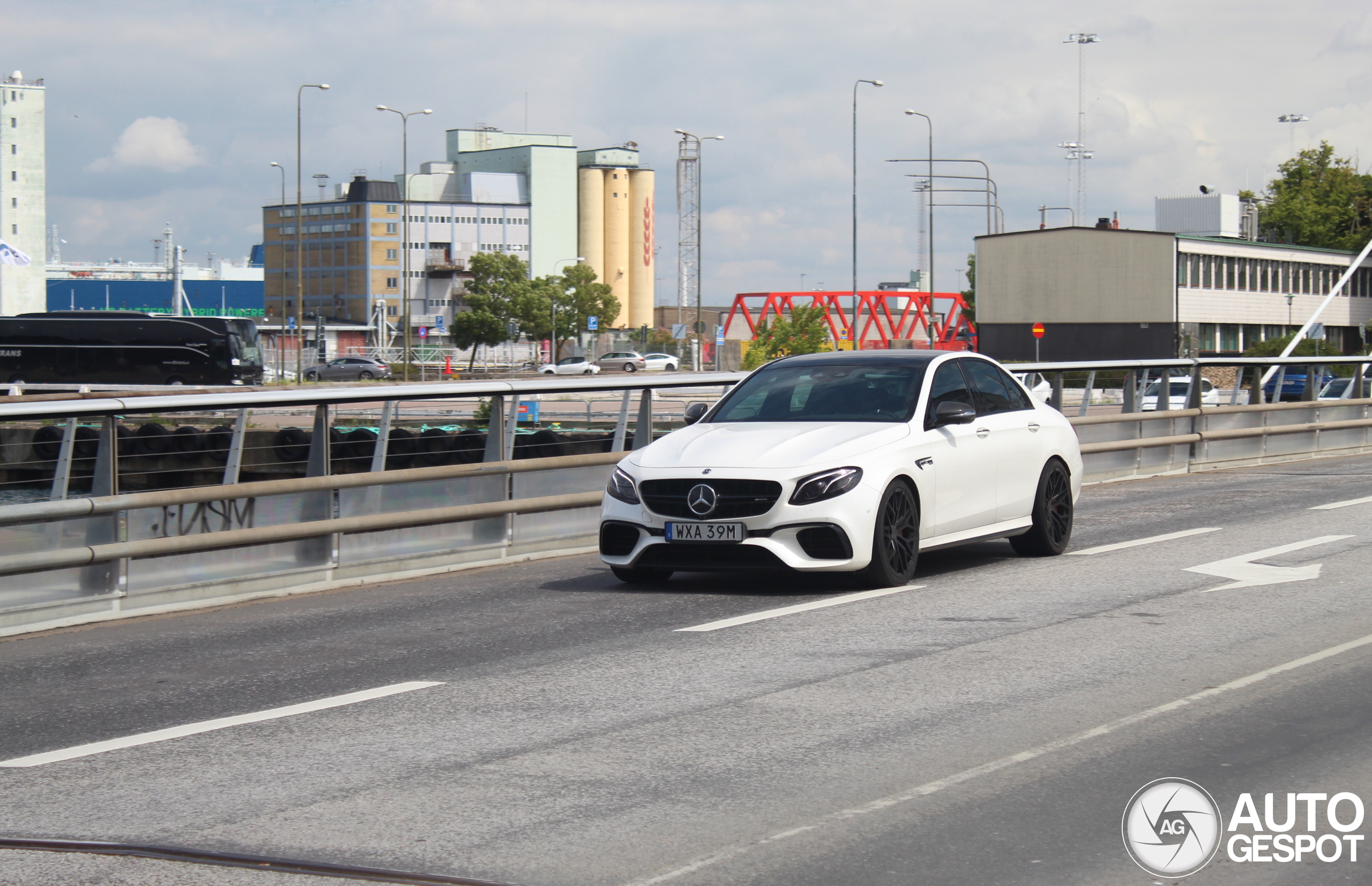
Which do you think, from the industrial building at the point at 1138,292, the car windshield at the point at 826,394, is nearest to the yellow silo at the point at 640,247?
the industrial building at the point at 1138,292

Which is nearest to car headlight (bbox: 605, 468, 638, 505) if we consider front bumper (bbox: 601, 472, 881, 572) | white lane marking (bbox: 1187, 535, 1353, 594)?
front bumper (bbox: 601, 472, 881, 572)

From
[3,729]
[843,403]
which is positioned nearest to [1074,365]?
[843,403]

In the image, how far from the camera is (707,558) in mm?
9406

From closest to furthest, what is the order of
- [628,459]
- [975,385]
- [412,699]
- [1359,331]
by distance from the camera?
[412,699] → [628,459] → [975,385] → [1359,331]

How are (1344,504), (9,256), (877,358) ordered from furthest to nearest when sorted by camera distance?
(9,256) → (1344,504) → (877,358)

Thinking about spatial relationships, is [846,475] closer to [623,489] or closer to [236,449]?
[623,489]

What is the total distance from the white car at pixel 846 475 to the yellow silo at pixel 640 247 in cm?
15757

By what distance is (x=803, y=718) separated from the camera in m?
6.16

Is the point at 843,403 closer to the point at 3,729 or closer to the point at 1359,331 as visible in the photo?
the point at 3,729

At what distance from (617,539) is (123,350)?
53.2 m

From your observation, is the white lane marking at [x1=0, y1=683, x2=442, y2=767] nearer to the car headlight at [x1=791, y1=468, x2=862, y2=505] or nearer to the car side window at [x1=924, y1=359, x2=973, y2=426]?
the car headlight at [x1=791, y1=468, x2=862, y2=505]

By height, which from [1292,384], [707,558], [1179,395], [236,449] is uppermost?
[1292,384]

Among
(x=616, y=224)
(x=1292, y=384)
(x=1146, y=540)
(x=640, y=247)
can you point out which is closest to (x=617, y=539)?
(x=1146, y=540)

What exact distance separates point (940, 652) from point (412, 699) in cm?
257
